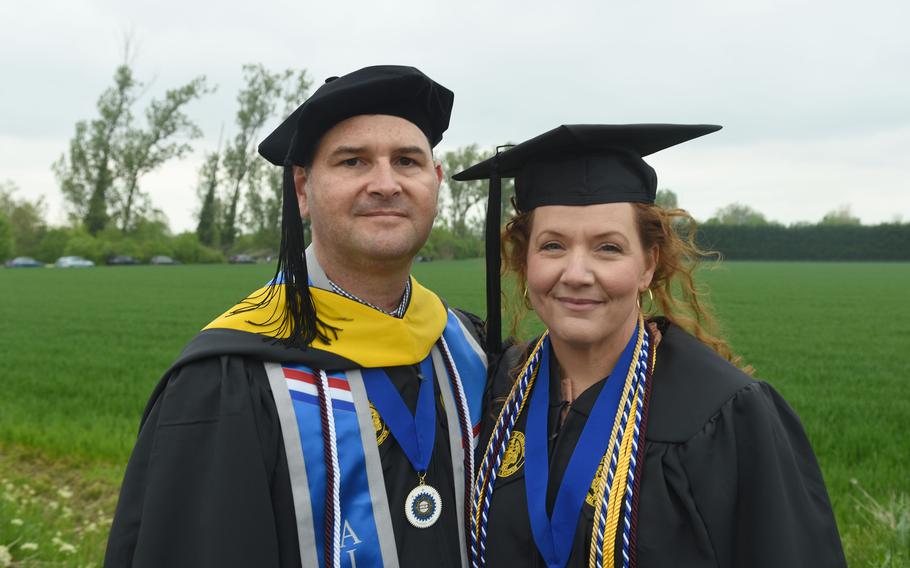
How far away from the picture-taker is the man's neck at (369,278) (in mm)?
2361

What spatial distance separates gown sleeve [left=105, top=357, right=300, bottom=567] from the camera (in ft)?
6.09

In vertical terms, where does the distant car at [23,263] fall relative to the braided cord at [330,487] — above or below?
below

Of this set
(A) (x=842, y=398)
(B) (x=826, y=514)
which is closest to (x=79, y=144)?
(A) (x=842, y=398)

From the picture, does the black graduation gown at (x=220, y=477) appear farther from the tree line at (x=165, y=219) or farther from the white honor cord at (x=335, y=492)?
the tree line at (x=165, y=219)

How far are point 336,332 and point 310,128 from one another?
638 mm

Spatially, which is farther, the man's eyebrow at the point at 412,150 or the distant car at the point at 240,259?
the distant car at the point at 240,259

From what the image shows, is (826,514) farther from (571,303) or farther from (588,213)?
(588,213)

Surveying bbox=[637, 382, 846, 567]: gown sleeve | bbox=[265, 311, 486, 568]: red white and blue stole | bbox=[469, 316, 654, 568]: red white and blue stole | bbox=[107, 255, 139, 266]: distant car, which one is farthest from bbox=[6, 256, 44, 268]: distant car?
bbox=[637, 382, 846, 567]: gown sleeve

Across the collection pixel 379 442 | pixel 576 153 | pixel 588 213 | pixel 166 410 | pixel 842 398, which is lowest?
pixel 842 398

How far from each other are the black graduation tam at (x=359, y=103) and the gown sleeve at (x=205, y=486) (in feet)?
2.50

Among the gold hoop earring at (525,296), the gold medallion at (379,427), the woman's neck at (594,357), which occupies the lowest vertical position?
the gold medallion at (379,427)

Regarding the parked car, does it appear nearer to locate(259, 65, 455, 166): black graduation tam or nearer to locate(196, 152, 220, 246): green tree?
locate(196, 152, 220, 246): green tree

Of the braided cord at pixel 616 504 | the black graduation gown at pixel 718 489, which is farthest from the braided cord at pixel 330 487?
the braided cord at pixel 616 504

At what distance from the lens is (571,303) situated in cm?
222
